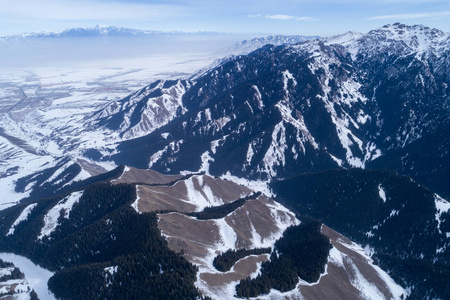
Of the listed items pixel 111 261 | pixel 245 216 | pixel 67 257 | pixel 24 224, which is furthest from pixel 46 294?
pixel 245 216

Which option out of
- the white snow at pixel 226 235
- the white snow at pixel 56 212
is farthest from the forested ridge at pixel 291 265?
the white snow at pixel 56 212

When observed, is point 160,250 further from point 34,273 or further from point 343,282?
point 343,282

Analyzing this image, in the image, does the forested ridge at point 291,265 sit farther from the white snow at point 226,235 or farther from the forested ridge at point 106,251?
the forested ridge at point 106,251

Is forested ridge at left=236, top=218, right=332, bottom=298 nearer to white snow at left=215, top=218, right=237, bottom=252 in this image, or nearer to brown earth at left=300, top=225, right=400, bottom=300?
brown earth at left=300, top=225, right=400, bottom=300

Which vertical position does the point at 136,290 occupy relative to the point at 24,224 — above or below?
above

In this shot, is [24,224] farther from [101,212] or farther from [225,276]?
[225,276]

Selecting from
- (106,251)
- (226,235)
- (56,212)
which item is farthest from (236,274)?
(56,212)
